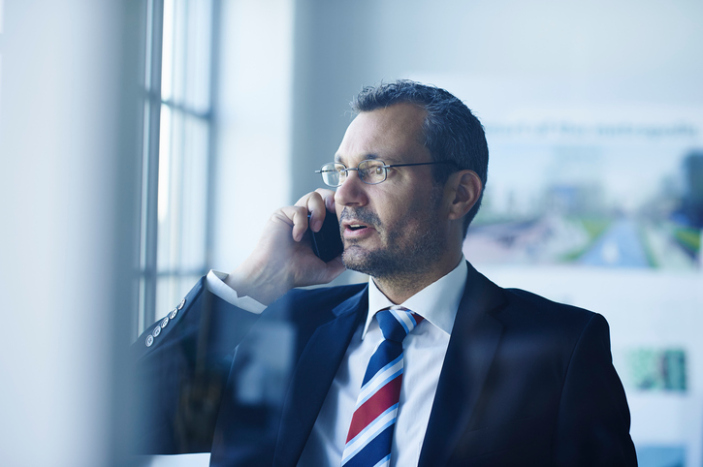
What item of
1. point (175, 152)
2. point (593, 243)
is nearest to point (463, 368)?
point (593, 243)

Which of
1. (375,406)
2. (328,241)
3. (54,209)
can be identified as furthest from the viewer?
(328,241)

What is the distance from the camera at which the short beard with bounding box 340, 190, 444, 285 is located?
1.10 m

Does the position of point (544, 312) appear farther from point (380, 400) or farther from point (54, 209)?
point (54, 209)

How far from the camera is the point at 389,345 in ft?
3.57

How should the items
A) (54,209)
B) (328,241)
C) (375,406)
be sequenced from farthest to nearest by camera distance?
(328,241) → (375,406) → (54,209)

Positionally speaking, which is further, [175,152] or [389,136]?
[389,136]

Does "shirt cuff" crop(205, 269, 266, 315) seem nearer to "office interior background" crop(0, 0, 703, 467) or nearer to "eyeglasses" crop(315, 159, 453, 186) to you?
"office interior background" crop(0, 0, 703, 467)

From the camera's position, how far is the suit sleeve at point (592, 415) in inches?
36.3

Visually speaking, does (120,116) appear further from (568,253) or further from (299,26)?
(568,253)

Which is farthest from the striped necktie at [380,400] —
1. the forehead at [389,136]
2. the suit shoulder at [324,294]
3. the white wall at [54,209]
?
the white wall at [54,209]

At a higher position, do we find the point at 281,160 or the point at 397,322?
the point at 281,160

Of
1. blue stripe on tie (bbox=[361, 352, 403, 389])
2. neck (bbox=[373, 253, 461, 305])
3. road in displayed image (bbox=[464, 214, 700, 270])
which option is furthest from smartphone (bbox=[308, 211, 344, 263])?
road in displayed image (bbox=[464, 214, 700, 270])

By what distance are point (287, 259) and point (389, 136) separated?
371 millimetres

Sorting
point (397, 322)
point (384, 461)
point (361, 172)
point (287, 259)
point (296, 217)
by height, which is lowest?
point (384, 461)
